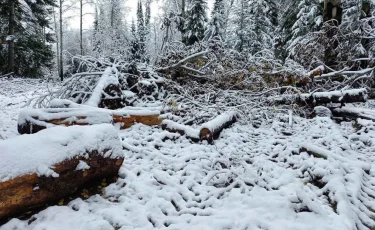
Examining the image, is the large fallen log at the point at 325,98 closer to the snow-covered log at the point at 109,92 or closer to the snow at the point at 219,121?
the snow at the point at 219,121

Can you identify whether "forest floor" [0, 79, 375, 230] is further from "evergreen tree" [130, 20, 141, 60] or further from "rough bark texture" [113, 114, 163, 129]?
"evergreen tree" [130, 20, 141, 60]

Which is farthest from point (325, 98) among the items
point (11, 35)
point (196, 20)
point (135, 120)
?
point (11, 35)

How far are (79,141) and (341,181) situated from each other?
2820mm

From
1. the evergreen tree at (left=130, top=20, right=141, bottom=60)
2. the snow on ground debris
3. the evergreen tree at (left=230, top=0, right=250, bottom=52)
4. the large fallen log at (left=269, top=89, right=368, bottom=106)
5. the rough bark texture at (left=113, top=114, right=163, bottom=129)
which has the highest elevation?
the evergreen tree at (left=230, top=0, right=250, bottom=52)

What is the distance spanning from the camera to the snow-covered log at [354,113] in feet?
16.2

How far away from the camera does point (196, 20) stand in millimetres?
20219

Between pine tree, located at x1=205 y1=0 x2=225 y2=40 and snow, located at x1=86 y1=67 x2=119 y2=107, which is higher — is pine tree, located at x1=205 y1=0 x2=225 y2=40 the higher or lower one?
the higher one

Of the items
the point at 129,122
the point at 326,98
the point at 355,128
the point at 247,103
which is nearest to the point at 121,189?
the point at 129,122

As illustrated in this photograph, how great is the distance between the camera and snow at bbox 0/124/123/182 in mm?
2244

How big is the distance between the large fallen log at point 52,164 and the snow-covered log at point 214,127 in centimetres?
169

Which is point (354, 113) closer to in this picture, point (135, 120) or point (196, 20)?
point (135, 120)

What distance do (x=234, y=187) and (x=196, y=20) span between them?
19.1 m

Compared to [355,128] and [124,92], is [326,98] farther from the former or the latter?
[124,92]

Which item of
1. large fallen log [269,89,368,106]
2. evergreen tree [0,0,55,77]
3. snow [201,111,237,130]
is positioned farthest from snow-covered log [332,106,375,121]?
evergreen tree [0,0,55,77]
